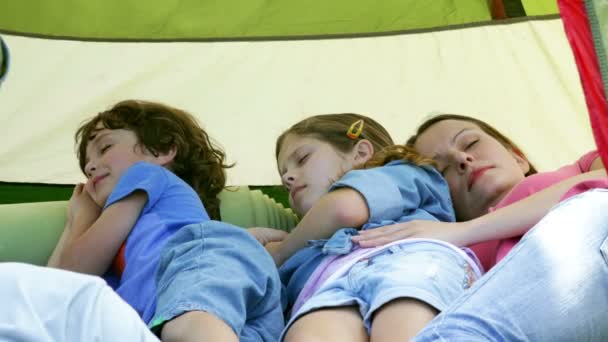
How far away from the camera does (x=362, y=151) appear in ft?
4.82

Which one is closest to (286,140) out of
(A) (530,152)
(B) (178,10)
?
(A) (530,152)

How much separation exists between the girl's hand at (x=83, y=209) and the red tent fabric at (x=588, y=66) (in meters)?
0.70

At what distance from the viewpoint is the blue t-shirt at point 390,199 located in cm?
126

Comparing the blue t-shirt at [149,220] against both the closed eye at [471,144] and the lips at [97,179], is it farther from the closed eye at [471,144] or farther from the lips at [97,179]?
the closed eye at [471,144]

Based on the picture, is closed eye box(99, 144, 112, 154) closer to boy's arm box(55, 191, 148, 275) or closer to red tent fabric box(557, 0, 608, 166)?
boy's arm box(55, 191, 148, 275)

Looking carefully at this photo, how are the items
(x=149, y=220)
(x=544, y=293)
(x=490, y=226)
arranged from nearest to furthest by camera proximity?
(x=544, y=293), (x=490, y=226), (x=149, y=220)

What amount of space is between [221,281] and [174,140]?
0.51 meters

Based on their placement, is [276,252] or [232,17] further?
[232,17]

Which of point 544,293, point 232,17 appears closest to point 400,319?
point 544,293

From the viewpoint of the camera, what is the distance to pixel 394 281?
1.03 metres

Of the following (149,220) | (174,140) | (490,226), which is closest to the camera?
(490,226)

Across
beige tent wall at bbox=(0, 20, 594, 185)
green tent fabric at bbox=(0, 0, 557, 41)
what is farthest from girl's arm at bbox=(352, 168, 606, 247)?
green tent fabric at bbox=(0, 0, 557, 41)

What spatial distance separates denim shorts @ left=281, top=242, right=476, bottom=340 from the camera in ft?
3.30

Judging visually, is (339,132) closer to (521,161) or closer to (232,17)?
(521,161)
